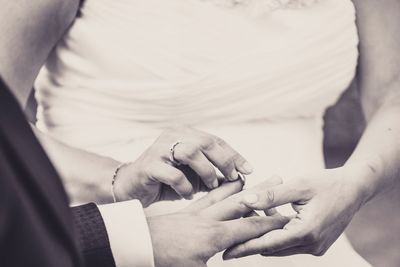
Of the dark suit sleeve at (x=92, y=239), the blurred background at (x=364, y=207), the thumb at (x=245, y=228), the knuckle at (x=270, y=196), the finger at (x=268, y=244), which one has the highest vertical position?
the dark suit sleeve at (x=92, y=239)

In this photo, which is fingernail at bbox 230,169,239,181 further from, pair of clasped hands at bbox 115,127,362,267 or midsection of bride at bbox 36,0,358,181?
midsection of bride at bbox 36,0,358,181

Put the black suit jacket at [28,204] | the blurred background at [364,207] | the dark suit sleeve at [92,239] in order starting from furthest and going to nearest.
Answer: the blurred background at [364,207]
the dark suit sleeve at [92,239]
the black suit jacket at [28,204]

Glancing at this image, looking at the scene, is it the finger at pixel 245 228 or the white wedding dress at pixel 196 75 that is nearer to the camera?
the finger at pixel 245 228

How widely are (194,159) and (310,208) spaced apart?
164mm

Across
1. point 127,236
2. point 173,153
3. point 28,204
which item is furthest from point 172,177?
point 28,204

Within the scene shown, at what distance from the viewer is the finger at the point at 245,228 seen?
32.6 inches

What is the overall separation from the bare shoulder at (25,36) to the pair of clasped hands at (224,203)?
202 mm

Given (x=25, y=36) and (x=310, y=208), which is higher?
(x=25, y=36)

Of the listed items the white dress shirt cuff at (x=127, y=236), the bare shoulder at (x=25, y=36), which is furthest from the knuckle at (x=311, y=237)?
the bare shoulder at (x=25, y=36)

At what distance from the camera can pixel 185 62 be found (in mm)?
1076

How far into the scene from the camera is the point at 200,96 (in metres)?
1.08

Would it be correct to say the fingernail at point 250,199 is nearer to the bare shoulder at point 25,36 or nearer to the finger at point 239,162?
the finger at point 239,162

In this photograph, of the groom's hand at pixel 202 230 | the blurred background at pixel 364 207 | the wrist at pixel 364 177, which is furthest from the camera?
the blurred background at pixel 364 207

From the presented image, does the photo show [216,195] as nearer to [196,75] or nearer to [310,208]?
[310,208]
